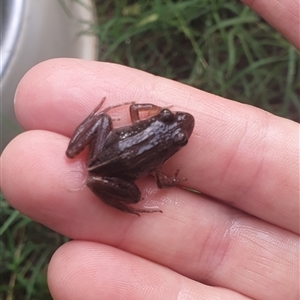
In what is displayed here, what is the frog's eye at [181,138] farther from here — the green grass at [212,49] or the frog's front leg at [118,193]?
the green grass at [212,49]

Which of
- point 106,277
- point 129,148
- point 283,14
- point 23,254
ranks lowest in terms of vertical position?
point 23,254

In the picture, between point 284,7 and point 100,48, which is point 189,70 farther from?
point 284,7

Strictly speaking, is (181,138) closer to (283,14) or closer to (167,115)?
(167,115)

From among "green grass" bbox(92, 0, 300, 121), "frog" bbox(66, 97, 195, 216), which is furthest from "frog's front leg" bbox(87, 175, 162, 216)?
"green grass" bbox(92, 0, 300, 121)

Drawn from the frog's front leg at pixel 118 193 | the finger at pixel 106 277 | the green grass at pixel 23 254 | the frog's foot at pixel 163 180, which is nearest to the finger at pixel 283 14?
the frog's foot at pixel 163 180

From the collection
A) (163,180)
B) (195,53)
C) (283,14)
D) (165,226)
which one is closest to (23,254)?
(165,226)

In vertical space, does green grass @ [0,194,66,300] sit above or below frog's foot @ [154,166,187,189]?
below

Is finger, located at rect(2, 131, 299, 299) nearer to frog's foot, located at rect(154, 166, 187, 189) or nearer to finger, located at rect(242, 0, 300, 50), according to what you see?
frog's foot, located at rect(154, 166, 187, 189)
